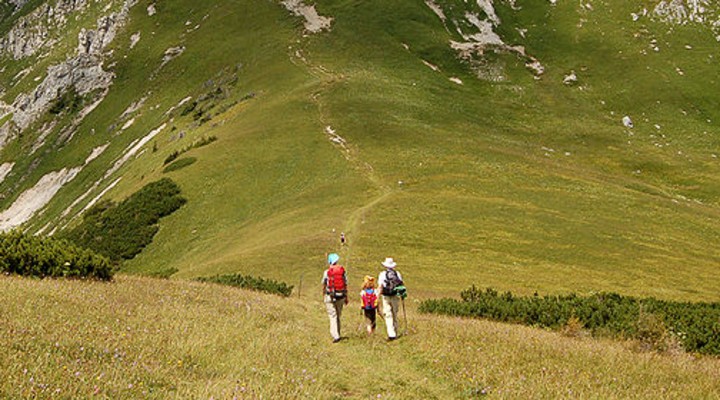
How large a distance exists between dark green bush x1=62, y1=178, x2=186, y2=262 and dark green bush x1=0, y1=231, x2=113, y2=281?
2518 cm

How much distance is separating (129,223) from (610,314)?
43.3 meters

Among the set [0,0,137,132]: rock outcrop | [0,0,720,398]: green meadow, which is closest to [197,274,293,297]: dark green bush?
[0,0,720,398]: green meadow

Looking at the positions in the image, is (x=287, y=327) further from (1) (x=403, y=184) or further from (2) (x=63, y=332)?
(1) (x=403, y=184)

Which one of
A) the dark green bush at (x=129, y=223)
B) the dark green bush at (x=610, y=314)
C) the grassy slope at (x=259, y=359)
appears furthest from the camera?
the dark green bush at (x=129, y=223)

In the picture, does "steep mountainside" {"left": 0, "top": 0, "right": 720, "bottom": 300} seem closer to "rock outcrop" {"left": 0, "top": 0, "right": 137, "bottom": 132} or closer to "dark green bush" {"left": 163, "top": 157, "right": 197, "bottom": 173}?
"rock outcrop" {"left": 0, "top": 0, "right": 137, "bottom": 132}

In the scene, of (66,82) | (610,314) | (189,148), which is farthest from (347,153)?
(66,82)

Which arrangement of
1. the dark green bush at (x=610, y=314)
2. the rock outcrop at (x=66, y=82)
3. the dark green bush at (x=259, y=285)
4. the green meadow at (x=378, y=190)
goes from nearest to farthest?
1. the green meadow at (x=378, y=190)
2. the dark green bush at (x=610, y=314)
3. the dark green bush at (x=259, y=285)
4. the rock outcrop at (x=66, y=82)

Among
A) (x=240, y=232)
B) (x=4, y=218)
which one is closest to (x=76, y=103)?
(x=4, y=218)

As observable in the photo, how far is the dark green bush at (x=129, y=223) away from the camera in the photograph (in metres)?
45.8

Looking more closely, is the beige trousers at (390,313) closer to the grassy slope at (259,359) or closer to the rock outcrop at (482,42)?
the grassy slope at (259,359)

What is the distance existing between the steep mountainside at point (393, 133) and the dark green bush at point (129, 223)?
6.16 ft

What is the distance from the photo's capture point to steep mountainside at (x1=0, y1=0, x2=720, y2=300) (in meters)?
35.6

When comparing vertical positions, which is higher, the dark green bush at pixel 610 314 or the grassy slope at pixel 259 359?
the grassy slope at pixel 259 359

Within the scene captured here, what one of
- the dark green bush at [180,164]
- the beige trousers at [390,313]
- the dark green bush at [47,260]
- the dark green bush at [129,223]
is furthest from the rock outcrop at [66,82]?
the beige trousers at [390,313]
